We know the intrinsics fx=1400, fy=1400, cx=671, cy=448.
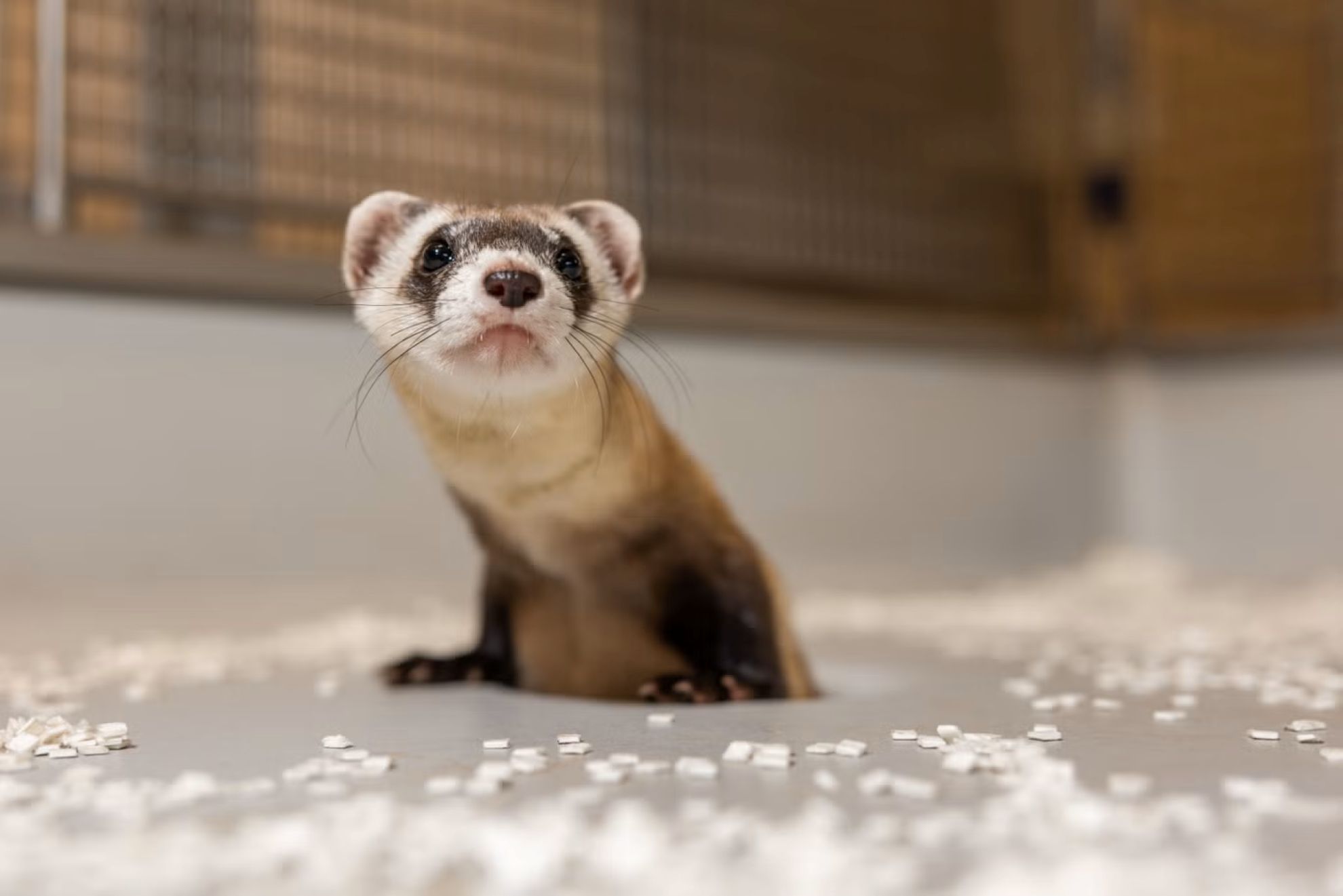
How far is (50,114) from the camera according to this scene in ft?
6.31

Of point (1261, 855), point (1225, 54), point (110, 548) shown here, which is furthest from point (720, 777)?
point (1225, 54)

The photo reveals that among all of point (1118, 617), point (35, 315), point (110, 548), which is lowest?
point (1118, 617)

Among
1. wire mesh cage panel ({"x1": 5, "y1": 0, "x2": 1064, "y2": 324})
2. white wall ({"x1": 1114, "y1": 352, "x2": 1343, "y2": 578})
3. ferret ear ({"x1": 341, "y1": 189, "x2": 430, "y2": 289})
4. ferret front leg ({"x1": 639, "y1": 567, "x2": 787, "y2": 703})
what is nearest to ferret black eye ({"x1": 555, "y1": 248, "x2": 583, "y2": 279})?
ferret ear ({"x1": 341, "y1": 189, "x2": 430, "y2": 289})

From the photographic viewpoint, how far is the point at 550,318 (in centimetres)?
109

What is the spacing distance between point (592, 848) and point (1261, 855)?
32cm

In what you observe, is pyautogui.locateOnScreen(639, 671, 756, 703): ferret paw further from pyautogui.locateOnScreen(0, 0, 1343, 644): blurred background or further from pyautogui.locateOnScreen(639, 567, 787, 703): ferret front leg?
pyautogui.locateOnScreen(0, 0, 1343, 644): blurred background

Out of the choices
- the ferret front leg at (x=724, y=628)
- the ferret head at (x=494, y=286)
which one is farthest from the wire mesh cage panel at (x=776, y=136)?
the ferret front leg at (x=724, y=628)

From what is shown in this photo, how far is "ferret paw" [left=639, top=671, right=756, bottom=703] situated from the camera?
1212mm

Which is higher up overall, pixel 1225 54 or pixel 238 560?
pixel 1225 54

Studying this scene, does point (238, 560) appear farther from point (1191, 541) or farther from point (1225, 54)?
point (1225, 54)

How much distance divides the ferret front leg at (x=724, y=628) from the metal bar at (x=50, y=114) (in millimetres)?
1148

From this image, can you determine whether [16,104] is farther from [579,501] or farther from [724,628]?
[724,628]

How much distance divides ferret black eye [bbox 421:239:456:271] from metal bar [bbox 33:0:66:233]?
983mm

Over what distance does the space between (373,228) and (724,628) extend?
476mm
